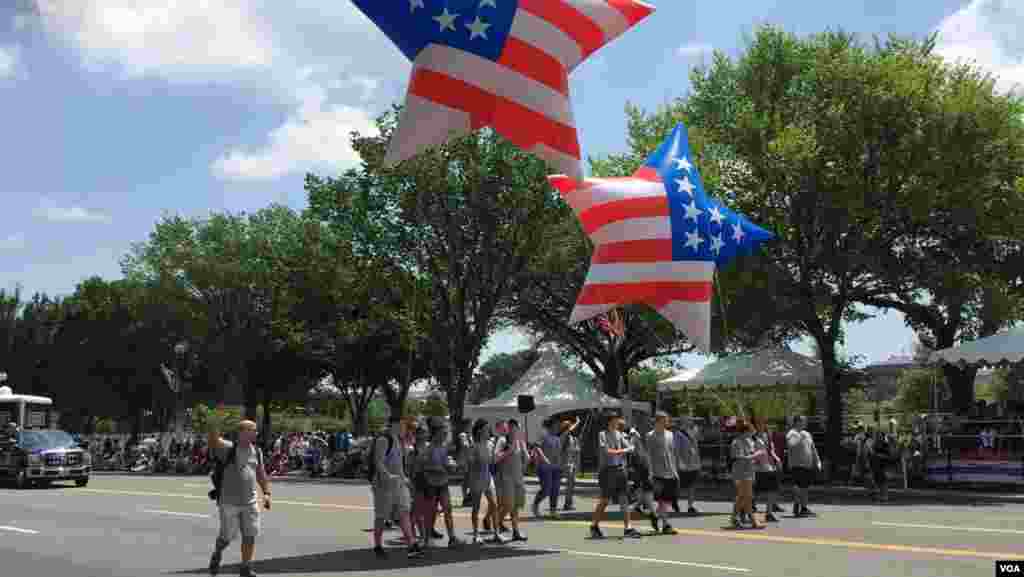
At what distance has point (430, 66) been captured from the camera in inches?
529

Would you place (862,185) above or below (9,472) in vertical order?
above

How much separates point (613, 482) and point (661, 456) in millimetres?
1289

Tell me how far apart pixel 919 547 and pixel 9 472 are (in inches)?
1011

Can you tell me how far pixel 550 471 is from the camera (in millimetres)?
19672

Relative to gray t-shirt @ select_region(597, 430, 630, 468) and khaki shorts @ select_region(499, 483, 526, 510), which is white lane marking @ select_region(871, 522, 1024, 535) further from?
khaki shorts @ select_region(499, 483, 526, 510)

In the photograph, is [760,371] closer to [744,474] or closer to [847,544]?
[744,474]

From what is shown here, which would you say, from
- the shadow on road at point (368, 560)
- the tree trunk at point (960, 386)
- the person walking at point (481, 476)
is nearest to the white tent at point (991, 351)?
the tree trunk at point (960, 386)

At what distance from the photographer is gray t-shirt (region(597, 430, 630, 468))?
15523mm

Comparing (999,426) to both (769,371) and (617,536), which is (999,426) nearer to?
(769,371)

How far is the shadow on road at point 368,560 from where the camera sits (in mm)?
11992

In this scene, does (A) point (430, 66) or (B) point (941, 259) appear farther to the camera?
(B) point (941, 259)

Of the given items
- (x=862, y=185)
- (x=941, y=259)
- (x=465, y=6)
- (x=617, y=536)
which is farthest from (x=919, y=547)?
(x=941, y=259)

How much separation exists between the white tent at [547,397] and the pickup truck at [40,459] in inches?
530

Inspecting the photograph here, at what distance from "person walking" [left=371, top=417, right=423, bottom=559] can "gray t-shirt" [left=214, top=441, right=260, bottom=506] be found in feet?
7.68
